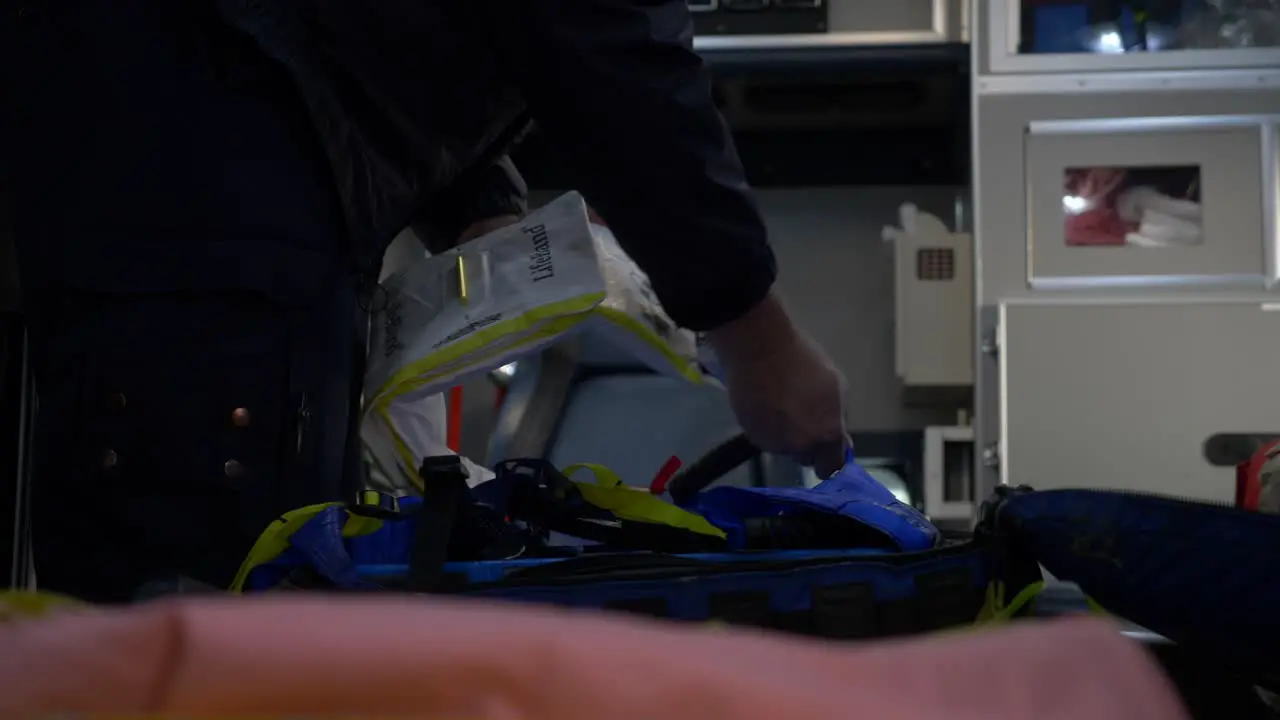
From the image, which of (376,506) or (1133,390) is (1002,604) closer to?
(376,506)

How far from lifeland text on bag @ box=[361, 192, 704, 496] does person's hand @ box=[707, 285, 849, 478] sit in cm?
11

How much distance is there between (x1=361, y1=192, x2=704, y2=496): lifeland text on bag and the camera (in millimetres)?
792

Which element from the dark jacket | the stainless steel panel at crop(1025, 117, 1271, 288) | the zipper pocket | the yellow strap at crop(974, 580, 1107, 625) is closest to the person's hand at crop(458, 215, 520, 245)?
the dark jacket

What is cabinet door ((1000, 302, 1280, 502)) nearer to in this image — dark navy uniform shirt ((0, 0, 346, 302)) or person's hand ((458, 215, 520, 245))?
person's hand ((458, 215, 520, 245))

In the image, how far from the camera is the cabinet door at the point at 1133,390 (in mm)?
1580

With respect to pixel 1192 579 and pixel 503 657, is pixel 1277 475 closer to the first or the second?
pixel 1192 579

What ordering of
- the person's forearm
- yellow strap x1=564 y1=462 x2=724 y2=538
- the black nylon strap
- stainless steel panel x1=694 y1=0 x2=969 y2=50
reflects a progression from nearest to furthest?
the black nylon strap < yellow strap x1=564 y1=462 x2=724 y2=538 < the person's forearm < stainless steel panel x1=694 y1=0 x2=969 y2=50

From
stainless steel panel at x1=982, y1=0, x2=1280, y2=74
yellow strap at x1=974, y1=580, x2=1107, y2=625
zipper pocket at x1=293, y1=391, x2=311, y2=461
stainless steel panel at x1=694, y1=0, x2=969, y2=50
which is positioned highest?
stainless steel panel at x1=694, y1=0, x2=969, y2=50

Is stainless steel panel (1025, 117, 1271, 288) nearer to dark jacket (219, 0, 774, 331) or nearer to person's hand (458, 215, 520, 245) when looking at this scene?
person's hand (458, 215, 520, 245)

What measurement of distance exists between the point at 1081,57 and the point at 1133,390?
1.75 ft

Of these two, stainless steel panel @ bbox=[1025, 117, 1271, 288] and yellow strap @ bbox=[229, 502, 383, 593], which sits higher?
stainless steel panel @ bbox=[1025, 117, 1271, 288]

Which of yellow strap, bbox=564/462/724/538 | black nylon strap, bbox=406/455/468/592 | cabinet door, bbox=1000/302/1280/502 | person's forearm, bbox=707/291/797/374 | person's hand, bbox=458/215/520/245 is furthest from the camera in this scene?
cabinet door, bbox=1000/302/1280/502

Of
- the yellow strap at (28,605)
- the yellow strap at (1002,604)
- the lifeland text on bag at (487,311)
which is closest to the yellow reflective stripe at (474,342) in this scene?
the lifeland text on bag at (487,311)

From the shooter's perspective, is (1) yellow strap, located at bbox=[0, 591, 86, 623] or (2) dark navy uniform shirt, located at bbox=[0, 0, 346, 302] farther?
(2) dark navy uniform shirt, located at bbox=[0, 0, 346, 302]
